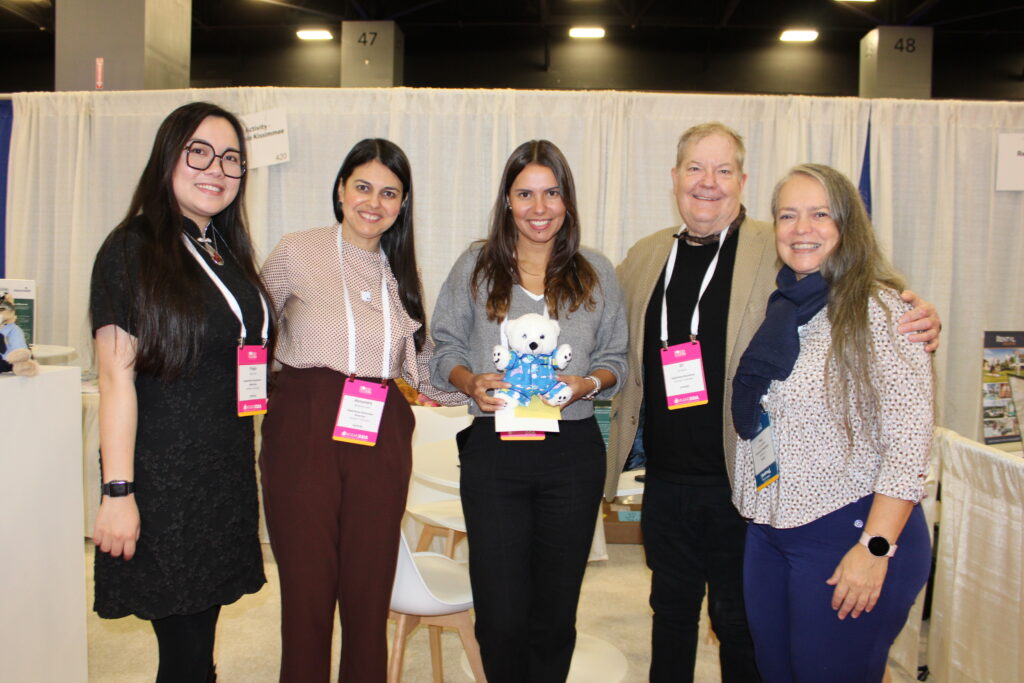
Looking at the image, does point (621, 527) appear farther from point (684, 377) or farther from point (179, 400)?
point (179, 400)

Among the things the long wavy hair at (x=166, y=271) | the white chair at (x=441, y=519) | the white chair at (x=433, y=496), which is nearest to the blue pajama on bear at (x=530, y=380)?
the long wavy hair at (x=166, y=271)

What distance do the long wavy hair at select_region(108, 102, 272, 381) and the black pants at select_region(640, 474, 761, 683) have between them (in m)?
1.26

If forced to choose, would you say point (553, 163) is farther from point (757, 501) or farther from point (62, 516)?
point (62, 516)

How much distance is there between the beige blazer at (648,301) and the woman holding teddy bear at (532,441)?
0.09 m

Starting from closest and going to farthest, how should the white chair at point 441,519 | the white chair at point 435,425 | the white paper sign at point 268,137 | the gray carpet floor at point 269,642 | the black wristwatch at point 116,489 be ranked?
1. the black wristwatch at point 116,489
2. the gray carpet floor at point 269,642
3. the white chair at point 441,519
4. the white chair at point 435,425
5. the white paper sign at point 268,137

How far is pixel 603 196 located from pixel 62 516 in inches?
121

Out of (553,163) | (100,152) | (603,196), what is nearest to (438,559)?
(553,163)

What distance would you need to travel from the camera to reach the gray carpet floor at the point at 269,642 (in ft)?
9.04

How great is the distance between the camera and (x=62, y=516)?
6.45 ft

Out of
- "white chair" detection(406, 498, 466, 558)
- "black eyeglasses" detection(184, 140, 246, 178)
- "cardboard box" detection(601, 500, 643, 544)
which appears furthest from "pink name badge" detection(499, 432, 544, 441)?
"cardboard box" detection(601, 500, 643, 544)

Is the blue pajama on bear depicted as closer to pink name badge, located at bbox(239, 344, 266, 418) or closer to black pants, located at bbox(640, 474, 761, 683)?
black pants, located at bbox(640, 474, 761, 683)

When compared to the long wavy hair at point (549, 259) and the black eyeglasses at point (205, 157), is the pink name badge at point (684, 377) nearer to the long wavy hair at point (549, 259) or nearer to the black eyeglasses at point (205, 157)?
the long wavy hair at point (549, 259)

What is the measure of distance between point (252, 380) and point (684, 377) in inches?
43.0

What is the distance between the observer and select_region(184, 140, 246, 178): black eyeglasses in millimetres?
1724
